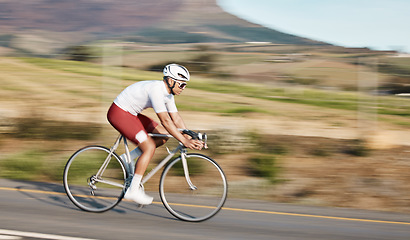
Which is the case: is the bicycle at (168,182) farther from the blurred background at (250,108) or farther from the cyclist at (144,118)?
the blurred background at (250,108)

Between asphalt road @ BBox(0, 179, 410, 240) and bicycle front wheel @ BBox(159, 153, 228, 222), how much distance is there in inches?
5.0

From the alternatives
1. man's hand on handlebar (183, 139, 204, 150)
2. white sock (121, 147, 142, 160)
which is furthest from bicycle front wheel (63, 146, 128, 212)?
man's hand on handlebar (183, 139, 204, 150)

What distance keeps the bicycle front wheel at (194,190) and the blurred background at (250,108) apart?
236 centimetres

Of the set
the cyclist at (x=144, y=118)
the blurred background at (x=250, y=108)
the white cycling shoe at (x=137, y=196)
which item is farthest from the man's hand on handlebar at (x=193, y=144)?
the blurred background at (x=250, y=108)

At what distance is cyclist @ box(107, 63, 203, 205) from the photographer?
19.5 feet

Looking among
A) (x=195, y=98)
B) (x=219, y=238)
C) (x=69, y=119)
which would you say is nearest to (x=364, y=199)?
(x=219, y=238)

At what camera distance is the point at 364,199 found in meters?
8.73

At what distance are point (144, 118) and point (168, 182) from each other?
751mm

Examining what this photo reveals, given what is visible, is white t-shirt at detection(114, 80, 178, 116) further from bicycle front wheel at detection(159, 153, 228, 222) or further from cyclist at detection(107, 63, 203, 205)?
bicycle front wheel at detection(159, 153, 228, 222)

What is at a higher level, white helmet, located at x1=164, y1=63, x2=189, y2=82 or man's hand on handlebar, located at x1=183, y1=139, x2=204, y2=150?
white helmet, located at x1=164, y1=63, x2=189, y2=82

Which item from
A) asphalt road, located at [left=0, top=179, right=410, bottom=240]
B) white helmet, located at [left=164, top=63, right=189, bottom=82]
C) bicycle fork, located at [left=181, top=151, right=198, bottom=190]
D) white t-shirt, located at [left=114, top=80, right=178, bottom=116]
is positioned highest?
white helmet, located at [left=164, top=63, right=189, bottom=82]

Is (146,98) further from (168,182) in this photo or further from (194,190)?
(194,190)

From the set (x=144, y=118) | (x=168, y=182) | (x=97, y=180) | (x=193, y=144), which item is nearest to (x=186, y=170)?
(x=168, y=182)

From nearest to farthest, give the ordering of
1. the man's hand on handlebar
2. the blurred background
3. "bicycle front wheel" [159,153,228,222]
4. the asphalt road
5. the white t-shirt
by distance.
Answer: the asphalt road → the white t-shirt → the man's hand on handlebar → "bicycle front wheel" [159,153,228,222] → the blurred background
